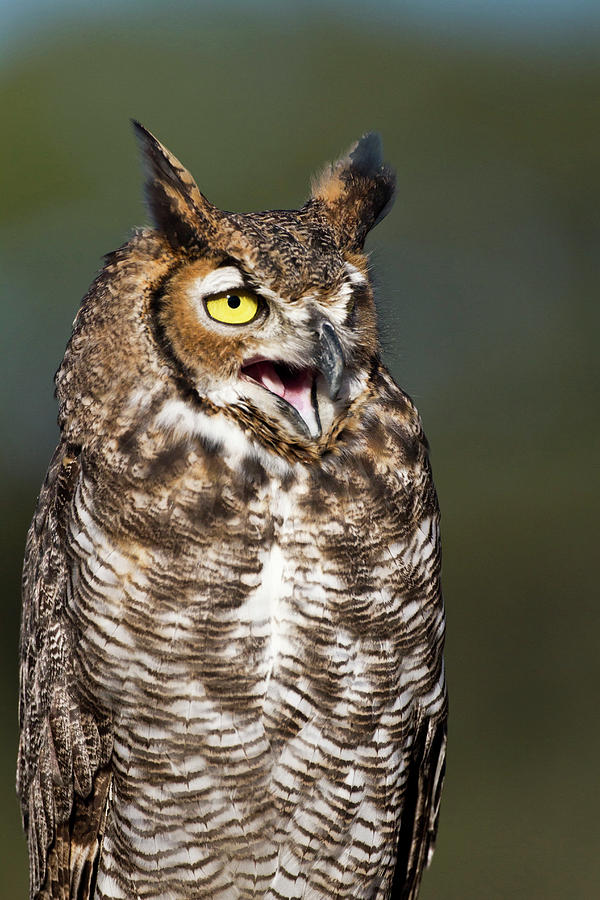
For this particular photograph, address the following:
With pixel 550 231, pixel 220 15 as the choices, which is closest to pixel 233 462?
pixel 550 231

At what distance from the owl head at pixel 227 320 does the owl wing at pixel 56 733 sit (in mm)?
225

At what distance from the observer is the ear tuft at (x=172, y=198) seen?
1.66 m

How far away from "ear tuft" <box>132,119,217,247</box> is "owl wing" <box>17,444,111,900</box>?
1.52 feet

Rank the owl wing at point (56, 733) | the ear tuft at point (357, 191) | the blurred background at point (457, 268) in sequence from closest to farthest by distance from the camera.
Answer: the owl wing at point (56, 733)
the ear tuft at point (357, 191)
the blurred background at point (457, 268)

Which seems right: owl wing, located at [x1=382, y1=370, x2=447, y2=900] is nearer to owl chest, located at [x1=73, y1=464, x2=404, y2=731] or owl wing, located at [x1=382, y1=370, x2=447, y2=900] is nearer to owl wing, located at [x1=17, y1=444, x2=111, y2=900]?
owl chest, located at [x1=73, y1=464, x2=404, y2=731]

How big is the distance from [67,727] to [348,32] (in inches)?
428

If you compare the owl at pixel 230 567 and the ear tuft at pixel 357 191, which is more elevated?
the ear tuft at pixel 357 191

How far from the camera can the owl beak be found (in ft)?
5.32

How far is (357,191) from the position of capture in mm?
1968

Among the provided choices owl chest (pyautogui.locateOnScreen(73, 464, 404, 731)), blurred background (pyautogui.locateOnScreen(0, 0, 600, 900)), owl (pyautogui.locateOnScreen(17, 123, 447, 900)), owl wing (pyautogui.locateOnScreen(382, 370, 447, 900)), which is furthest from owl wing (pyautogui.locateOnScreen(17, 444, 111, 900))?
blurred background (pyautogui.locateOnScreen(0, 0, 600, 900))

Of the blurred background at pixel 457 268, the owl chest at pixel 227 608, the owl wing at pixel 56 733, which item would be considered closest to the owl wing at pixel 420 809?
the owl chest at pixel 227 608

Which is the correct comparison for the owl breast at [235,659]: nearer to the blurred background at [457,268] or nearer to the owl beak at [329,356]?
the owl beak at [329,356]

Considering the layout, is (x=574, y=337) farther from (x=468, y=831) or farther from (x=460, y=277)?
(x=468, y=831)

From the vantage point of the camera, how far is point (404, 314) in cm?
211
